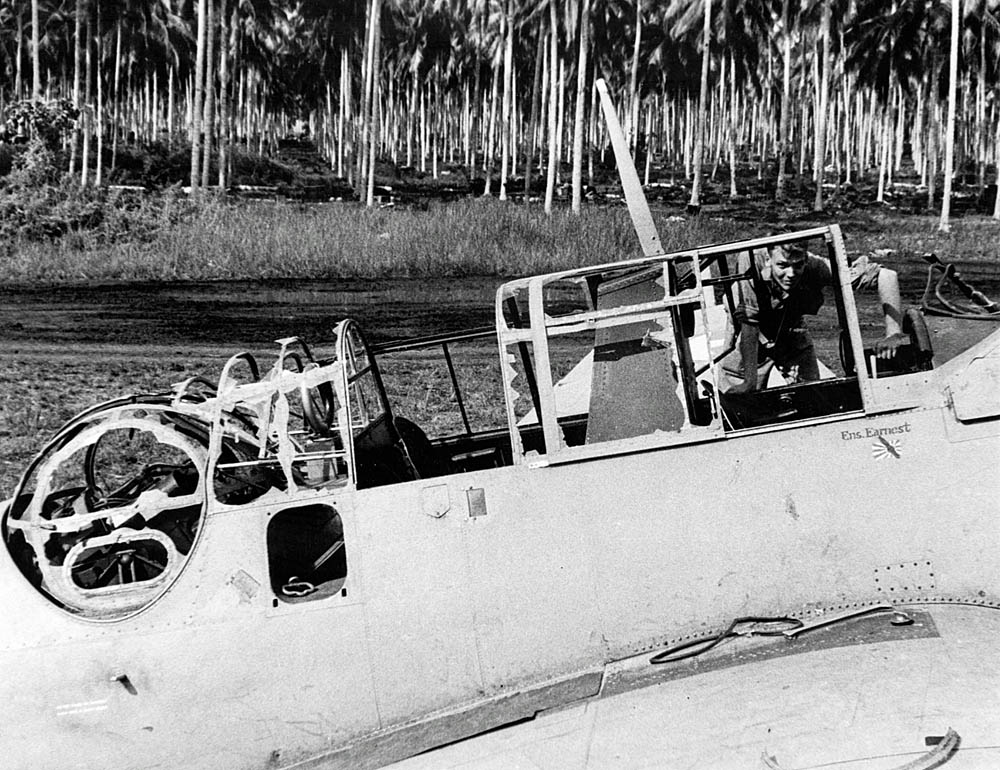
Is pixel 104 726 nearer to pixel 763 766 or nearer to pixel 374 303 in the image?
pixel 763 766

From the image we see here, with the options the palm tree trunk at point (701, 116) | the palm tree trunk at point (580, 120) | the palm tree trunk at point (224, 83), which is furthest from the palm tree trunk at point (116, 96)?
the palm tree trunk at point (701, 116)

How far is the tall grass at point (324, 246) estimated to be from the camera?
20.8 metres

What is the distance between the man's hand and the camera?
518cm

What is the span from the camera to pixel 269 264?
20906 mm

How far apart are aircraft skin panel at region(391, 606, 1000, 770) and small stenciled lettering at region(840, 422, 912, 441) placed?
84 cm

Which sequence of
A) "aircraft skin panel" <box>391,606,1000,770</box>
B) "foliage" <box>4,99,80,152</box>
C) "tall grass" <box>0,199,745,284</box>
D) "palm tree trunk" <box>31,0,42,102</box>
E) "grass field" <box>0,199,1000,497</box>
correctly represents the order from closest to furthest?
1. "aircraft skin panel" <box>391,606,1000,770</box>
2. "grass field" <box>0,199,1000,497</box>
3. "tall grass" <box>0,199,745,284</box>
4. "foliage" <box>4,99,80,152</box>
5. "palm tree trunk" <box>31,0,42,102</box>

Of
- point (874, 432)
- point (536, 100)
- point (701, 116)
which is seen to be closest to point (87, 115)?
point (701, 116)

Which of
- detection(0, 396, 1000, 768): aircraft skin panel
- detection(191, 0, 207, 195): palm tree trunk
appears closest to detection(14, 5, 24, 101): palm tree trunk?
detection(191, 0, 207, 195): palm tree trunk

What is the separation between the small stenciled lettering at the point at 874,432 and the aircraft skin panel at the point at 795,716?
84cm

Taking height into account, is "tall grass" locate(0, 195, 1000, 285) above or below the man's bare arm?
above

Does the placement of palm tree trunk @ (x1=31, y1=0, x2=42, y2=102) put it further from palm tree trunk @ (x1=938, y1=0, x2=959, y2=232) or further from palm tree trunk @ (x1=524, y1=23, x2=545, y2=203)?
palm tree trunk @ (x1=938, y1=0, x2=959, y2=232)

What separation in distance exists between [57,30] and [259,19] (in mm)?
7950

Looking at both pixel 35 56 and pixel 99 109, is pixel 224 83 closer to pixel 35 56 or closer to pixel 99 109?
pixel 35 56

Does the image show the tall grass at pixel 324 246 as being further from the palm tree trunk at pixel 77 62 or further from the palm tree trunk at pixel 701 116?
the palm tree trunk at pixel 77 62
